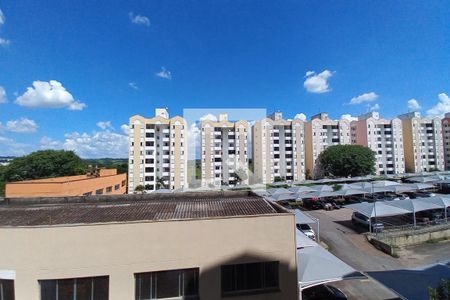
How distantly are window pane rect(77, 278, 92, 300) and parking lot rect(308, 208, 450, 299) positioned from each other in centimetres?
1083

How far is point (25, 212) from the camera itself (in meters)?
8.46

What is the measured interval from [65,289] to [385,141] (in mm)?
79228

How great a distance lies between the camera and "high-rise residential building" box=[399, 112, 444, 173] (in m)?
68.9

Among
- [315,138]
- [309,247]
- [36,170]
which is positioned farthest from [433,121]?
[36,170]

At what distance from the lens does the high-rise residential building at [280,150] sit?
206ft

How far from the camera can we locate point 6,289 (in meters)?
6.53

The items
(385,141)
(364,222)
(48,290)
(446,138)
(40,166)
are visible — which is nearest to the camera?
(48,290)

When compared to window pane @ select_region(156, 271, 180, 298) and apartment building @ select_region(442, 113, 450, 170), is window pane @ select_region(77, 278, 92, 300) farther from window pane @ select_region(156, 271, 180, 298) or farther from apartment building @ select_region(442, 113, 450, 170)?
apartment building @ select_region(442, 113, 450, 170)

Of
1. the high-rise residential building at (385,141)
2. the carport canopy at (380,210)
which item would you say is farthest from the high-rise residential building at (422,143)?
the carport canopy at (380,210)

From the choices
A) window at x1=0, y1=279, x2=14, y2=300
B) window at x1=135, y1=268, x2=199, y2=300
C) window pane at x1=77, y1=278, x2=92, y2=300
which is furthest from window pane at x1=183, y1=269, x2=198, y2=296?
window at x1=0, y1=279, x2=14, y2=300

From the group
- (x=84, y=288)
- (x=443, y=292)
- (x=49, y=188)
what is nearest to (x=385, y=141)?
(x=443, y=292)

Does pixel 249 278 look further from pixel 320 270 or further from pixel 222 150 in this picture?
pixel 222 150

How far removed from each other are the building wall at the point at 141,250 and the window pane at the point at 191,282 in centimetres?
20

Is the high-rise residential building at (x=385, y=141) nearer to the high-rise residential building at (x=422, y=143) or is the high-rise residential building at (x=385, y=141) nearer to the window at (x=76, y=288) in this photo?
the high-rise residential building at (x=422, y=143)
